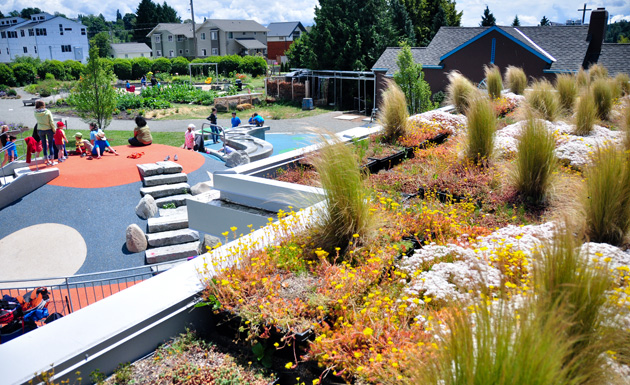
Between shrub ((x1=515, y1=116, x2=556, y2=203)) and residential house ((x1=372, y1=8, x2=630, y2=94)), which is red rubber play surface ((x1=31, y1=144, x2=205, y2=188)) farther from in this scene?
residential house ((x1=372, y1=8, x2=630, y2=94))

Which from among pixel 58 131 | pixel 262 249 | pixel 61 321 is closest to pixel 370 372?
pixel 262 249

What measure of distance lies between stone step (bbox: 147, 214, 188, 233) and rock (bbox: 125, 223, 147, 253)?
412 mm

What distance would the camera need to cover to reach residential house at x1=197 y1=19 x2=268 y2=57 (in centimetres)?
6975

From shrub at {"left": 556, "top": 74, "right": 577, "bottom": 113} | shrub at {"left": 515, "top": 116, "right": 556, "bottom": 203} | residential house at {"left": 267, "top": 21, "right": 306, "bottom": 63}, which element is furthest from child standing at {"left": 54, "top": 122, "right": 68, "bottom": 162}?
residential house at {"left": 267, "top": 21, "right": 306, "bottom": 63}

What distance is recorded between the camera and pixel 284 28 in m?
80.6

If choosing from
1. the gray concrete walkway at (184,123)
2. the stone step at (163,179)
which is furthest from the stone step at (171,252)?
the gray concrete walkway at (184,123)

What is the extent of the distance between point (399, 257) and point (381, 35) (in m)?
31.4

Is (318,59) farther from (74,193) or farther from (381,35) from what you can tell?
(74,193)

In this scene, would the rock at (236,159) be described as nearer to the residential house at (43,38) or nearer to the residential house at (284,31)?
the residential house at (284,31)

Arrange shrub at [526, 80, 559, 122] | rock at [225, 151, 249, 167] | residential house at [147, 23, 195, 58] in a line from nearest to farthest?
shrub at [526, 80, 559, 122], rock at [225, 151, 249, 167], residential house at [147, 23, 195, 58]

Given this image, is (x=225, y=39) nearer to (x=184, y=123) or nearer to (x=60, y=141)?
(x=184, y=123)

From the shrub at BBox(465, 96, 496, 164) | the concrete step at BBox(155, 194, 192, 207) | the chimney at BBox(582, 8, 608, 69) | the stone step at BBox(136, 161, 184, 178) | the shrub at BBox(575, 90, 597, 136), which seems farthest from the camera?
the chimney at BBox(582, 8, 608, 69)

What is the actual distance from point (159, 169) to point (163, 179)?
15.4 inches

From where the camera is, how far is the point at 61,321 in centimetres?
316
